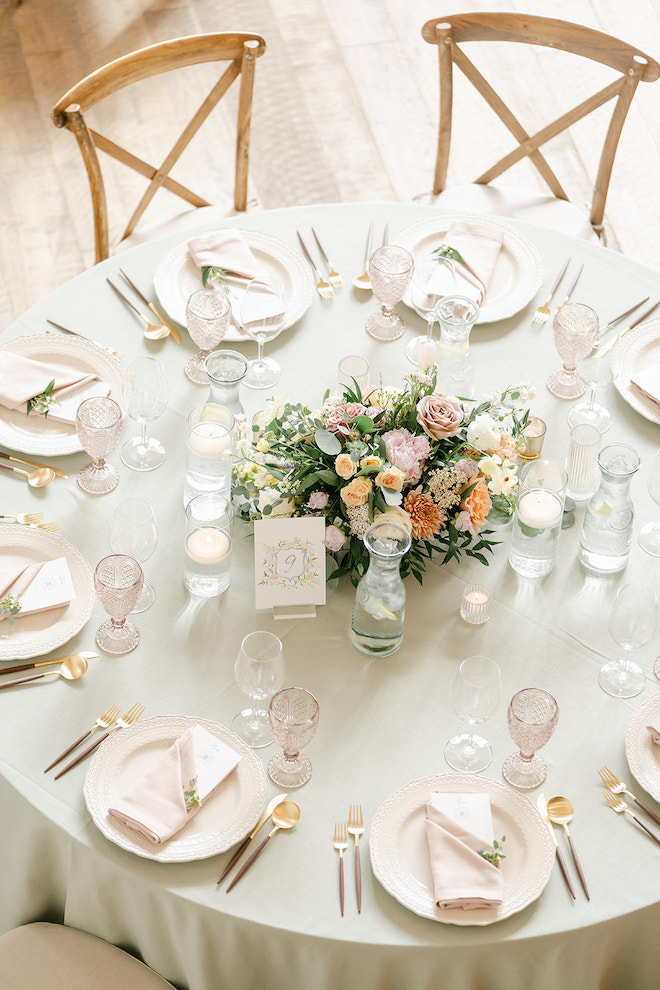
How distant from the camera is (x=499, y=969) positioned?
1764 millimetres

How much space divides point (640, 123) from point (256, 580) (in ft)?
12.1

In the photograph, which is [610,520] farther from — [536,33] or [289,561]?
[536,33]

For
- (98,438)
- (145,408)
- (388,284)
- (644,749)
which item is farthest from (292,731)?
(388,284)

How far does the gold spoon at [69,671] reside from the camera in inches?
79.4

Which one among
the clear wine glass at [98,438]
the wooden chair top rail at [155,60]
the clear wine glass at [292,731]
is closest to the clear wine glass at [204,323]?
the clear wine glass at [98,438]

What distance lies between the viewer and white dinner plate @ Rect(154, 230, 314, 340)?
2.66 m

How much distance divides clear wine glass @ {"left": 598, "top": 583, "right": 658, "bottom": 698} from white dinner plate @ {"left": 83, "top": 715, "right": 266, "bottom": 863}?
0.66 metres

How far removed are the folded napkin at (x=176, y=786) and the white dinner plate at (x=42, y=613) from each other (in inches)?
12.9

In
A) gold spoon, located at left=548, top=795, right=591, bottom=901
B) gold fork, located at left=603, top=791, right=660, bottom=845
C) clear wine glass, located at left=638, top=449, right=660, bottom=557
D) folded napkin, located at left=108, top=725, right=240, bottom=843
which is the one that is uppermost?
clear wine glass, located at left=638, top=449, right=660, bottom=557

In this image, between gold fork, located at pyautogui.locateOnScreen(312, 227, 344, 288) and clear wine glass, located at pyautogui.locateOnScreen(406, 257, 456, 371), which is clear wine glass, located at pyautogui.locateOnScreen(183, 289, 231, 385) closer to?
gold fork, located at pyautogui.locateOnScreen(312, 227, 344, 288)

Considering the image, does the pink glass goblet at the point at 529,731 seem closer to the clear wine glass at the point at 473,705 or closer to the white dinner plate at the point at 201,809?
the clear wine glass at the point at 473,705

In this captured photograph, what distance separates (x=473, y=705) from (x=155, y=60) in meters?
2.05

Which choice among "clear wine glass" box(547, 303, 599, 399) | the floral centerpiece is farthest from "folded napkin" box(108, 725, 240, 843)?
"clear wine glass" box(547, 303, 599, 399)

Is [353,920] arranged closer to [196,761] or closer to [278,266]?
[196,761]
